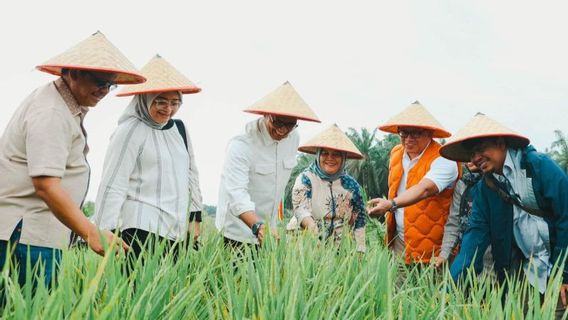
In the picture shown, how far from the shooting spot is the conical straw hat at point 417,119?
10.8 feet

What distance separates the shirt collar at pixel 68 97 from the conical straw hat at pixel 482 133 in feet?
5.11

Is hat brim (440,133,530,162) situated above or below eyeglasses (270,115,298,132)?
below

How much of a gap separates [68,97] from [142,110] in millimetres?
573

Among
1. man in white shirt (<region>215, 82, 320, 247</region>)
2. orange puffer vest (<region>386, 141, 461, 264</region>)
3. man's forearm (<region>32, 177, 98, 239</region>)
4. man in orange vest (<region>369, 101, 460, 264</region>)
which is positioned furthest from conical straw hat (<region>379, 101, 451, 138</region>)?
man's forearm (<region>32, 177, 98, 239</region>)

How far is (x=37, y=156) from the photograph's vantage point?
1.84m

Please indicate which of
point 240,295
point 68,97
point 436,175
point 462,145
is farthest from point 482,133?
→ point 68,97

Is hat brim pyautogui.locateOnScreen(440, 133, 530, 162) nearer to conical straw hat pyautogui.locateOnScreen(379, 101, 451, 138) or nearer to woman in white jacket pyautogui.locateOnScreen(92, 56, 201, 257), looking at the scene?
conical straw hat pyautogui.locateOnScreen(379, 101, 451, 138)

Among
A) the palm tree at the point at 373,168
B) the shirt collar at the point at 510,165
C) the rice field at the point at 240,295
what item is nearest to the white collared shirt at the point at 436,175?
the shirt collar at the point at 510,165

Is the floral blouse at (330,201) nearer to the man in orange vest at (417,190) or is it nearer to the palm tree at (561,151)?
the man in orange vest at (417,190)

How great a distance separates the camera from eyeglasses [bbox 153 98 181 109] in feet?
8.30

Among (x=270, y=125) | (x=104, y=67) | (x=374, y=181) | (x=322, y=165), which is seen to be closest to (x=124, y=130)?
(x=104, y=67)

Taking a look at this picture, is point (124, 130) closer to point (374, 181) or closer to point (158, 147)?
point (158, 147)

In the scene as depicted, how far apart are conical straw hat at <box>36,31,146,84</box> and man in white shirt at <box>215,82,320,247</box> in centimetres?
77

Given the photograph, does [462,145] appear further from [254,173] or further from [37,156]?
[37,156]
